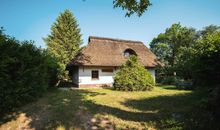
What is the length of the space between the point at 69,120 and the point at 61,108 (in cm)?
193

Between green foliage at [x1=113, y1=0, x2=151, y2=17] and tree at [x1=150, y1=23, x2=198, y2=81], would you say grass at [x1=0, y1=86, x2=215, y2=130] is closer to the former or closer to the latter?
green foliage at [x1=113, y1=0, x2=151, y2=17]

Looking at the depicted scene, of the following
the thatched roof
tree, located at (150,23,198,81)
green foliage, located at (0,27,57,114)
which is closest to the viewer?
green foliage, located at (0,27,57,114)

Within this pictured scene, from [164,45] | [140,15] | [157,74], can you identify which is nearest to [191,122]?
[140,15]

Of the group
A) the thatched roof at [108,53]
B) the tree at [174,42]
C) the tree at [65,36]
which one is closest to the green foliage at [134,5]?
the thatched roof at [108,53]

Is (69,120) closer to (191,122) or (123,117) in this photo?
(123,117)

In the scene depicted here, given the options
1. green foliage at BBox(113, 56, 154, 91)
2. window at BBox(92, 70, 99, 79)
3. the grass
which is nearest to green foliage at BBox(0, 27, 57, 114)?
the grass

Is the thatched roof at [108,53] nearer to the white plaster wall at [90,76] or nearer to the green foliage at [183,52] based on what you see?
the white plaster wall at [90,76]

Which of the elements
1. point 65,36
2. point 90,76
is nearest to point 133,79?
point 90,76

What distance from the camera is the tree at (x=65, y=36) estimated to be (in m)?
40.5

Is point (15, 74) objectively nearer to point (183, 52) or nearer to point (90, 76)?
point (90, 76)

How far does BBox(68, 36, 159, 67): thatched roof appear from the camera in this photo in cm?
2183

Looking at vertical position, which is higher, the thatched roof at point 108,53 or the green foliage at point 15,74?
the thatched roof at point 108,53

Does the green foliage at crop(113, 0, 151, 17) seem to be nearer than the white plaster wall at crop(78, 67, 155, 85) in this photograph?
Yes

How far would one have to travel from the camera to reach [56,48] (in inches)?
1585
